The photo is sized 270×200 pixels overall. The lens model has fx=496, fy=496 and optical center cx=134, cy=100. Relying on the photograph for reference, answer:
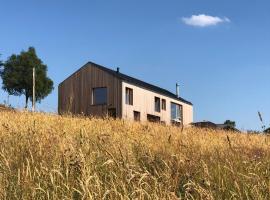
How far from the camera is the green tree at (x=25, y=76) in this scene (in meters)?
64.9

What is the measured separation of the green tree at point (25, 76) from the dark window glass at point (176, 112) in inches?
697

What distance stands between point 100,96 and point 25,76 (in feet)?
64.0

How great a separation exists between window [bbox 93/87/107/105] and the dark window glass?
13.2m

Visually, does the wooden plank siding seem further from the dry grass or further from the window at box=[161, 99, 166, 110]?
the dry grass

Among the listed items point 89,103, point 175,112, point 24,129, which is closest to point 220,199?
point 24,129

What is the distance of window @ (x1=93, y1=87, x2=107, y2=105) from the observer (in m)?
49.2

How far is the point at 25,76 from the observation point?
6556 centimetres

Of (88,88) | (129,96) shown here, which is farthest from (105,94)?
(129,96)

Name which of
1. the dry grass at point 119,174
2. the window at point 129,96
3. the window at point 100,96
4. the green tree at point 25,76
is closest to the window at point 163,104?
the window at point 129,96

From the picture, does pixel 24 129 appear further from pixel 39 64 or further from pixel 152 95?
pixel 39 64

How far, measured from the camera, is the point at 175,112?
6169 centimetres

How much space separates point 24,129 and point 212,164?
347 centimetres

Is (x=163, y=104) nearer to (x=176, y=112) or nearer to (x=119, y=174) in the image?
(x=176, y=112)

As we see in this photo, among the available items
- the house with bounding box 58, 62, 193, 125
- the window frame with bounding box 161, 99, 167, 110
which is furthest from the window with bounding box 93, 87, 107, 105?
the window frame with bounding box 161, 99, 167, 110
